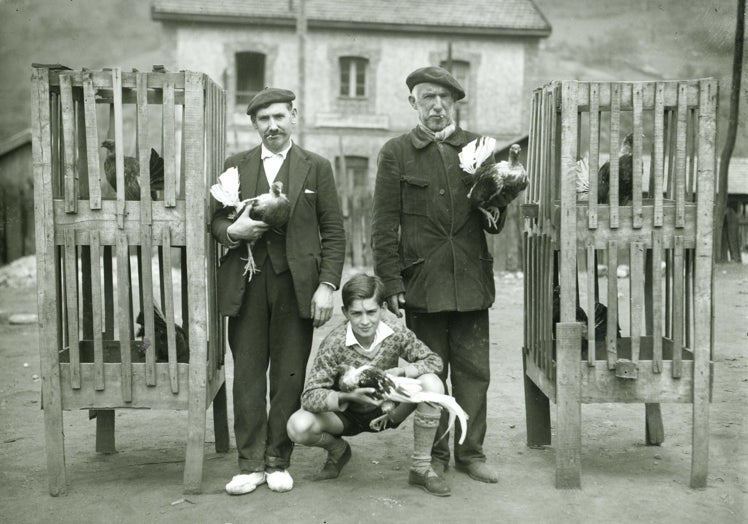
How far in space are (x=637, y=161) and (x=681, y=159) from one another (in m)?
0.24

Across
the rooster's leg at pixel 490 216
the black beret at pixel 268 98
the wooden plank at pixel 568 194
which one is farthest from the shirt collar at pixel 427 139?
the black beret at pixel 268 98

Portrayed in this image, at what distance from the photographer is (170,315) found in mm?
4102

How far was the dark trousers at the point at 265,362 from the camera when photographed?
4.27 m

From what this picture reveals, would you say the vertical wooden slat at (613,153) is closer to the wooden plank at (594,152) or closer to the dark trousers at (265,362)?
the wooden plank at (594,152)

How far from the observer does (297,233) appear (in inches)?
168

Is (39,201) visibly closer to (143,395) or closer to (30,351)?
(143,395)

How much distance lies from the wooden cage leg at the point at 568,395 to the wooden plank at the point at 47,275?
8.63 feet

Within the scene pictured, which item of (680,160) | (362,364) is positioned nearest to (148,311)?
A: (362,364)

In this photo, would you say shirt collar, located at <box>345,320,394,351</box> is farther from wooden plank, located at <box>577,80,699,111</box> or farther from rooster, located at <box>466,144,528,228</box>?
wooden plank, located at <box>577,80,699,111</box>

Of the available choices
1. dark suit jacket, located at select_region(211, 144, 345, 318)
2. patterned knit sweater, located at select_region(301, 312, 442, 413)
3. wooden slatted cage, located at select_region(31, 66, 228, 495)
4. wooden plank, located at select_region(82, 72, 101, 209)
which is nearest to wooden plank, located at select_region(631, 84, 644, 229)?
patterned knit sweater, located at select_region(301, 312, 442, 413)

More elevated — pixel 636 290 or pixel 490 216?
pixel 490 216

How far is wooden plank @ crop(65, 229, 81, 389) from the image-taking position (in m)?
4.08

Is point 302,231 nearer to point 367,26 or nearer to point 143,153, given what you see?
point 143,153

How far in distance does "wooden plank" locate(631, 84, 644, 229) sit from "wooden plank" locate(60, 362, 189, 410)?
249cm
